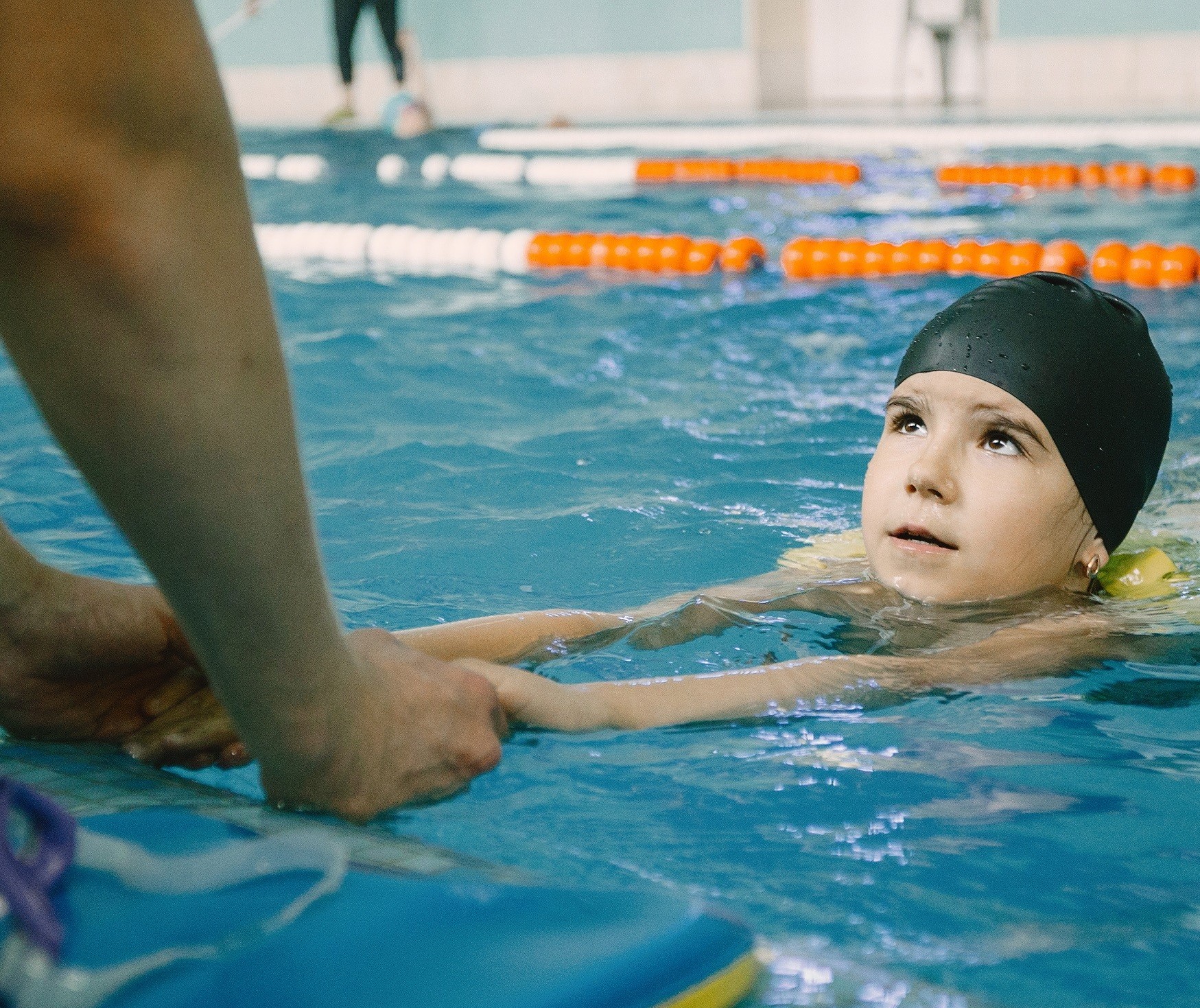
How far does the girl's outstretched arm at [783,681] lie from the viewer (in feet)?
6.11

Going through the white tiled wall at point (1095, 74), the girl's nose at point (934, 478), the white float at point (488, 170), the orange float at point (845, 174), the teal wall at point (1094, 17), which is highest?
the teal wall at point (1094, 17)

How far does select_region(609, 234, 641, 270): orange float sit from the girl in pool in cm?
438

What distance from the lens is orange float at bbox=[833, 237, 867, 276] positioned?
6.51m

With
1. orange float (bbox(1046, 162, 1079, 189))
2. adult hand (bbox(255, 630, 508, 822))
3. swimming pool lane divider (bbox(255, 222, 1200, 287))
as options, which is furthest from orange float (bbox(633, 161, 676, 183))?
adult hand (bbox(255, 630, 508, 822))

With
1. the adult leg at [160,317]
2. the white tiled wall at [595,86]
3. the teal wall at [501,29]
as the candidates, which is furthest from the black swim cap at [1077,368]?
the teal wall at [501,29]

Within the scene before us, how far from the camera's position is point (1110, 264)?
612cm

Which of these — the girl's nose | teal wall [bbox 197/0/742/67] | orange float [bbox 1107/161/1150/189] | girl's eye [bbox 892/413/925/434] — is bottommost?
the girl's nose

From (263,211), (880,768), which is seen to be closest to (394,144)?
(263,211)

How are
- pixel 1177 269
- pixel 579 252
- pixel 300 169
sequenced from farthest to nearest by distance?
pixel 300 169, pixel 579 252, pixel 1177 269

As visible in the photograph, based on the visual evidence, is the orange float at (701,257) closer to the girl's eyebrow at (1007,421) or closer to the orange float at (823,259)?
the orange float at (823,259)

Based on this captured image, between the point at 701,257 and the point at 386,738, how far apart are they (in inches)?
220

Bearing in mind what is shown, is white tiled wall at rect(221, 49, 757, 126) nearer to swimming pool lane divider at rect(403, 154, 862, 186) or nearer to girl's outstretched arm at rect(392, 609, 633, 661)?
swimming pool lane divider at rect(403, 154, 862, 186)

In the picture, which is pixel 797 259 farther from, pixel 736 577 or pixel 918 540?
pixel 918 540

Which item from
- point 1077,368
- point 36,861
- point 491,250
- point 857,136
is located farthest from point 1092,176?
point 36,861
